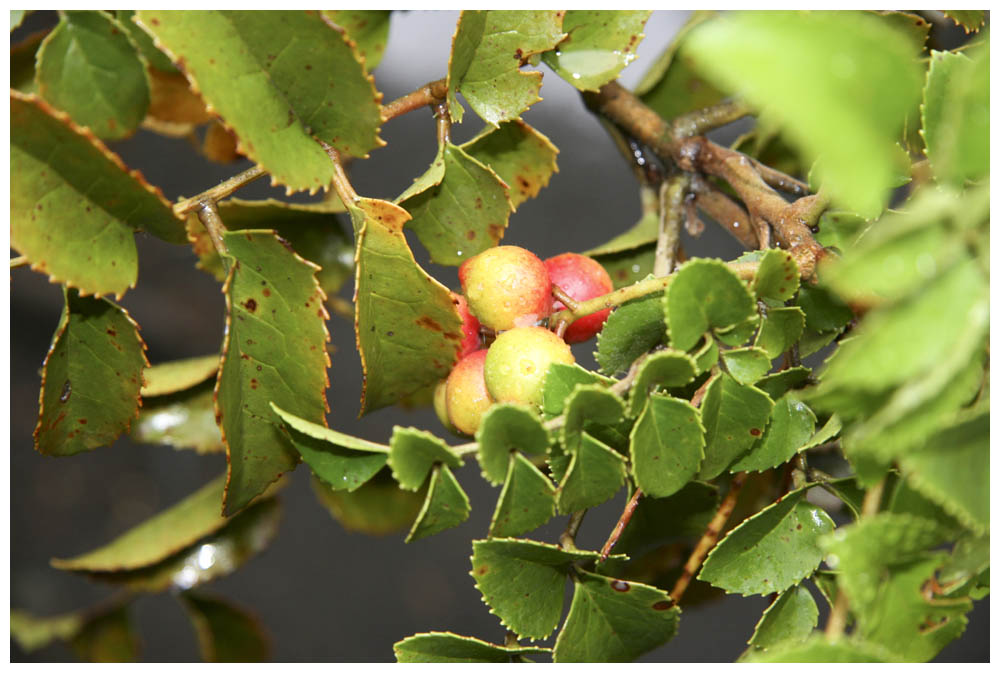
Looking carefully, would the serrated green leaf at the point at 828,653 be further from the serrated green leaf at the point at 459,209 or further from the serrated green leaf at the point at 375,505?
the serrated green leaf at the point at 375,505

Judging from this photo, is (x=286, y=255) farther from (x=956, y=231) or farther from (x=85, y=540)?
(x=85, y=540)

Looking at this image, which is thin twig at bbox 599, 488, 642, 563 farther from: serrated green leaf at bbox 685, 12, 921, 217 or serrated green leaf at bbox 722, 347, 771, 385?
serrated green leaf at bbox 685, 12, 921, 217

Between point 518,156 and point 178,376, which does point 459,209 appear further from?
point 178,376

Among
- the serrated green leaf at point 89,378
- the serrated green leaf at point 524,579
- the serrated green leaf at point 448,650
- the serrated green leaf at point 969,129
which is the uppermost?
the serrated green leaf at point 969,129

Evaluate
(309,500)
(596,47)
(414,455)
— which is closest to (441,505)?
(414,455)

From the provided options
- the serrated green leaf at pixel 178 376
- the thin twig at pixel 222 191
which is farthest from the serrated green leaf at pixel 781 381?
the serrated green leaf at pixel 178 376
